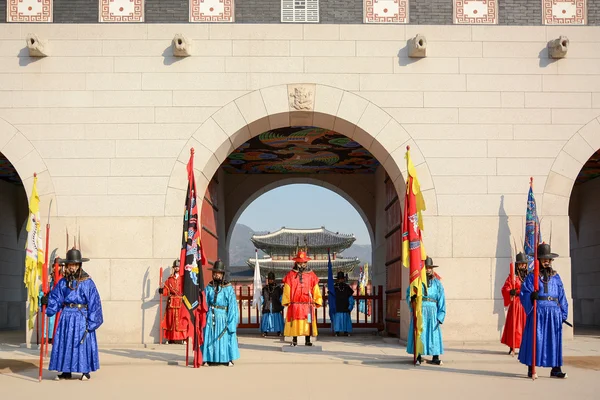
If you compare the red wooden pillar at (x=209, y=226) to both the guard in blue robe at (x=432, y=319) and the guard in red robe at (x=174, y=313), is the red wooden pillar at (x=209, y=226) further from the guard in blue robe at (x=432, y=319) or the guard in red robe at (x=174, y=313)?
the guard in blue robe at (x=432, y=319)

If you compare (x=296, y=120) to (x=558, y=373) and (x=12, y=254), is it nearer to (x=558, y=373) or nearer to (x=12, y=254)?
(x=558, y=373)

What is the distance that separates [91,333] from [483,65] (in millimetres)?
6655

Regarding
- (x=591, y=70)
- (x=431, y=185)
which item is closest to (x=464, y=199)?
(x=431, y=185)

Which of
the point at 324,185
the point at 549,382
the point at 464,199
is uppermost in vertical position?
the point at 324,185

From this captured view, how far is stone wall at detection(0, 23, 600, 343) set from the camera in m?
10.6

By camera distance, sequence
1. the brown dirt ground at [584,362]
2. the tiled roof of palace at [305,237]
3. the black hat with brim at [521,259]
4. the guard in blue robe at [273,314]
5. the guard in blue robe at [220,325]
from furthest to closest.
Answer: the tiled roof of palace at [305,237] < the guard in blue robe at [273,314] < the black hat with brim at [521,259] < the guard in blue robe at [220,325] < the brown dirt ground at [584,362]

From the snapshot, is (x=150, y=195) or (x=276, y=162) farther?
(x=276, y=162)

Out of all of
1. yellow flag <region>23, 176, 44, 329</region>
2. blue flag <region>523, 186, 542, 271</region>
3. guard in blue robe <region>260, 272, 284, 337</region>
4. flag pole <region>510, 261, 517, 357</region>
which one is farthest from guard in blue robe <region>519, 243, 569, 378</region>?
guard in blue robe <region>260, 272, 284, 337</region>

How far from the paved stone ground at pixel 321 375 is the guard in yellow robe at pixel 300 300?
0.38 m

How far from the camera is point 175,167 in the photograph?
34.9 ft

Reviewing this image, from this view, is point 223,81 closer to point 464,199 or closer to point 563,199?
point 464,199

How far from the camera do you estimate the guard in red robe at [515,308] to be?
9555 millimetres

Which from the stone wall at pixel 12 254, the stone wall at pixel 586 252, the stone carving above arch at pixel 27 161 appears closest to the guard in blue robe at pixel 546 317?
the stone carving above arch at pixel 27 161

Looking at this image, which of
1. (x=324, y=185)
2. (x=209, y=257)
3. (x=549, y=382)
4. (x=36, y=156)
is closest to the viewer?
(x=549, y=382)
